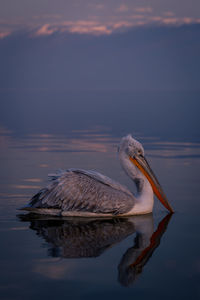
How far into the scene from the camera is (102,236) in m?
6.45

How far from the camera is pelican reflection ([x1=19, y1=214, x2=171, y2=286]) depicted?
554 cm

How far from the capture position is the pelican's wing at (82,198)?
7.34 metres

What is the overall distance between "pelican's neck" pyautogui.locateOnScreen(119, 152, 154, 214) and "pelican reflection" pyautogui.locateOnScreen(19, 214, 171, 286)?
0.39ft

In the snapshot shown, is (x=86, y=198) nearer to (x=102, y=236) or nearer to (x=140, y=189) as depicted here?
(x=140, y=189)

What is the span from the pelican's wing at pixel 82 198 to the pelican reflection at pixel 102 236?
0.15m

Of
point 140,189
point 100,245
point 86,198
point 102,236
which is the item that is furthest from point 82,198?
point 100,245

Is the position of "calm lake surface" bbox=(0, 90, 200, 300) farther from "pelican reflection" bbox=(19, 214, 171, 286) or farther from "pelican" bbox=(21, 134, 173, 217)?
"pelican" bbox=(21, 134, 173, 217)

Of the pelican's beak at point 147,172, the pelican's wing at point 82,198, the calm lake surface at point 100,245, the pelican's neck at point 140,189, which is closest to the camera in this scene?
the calm lake surface at point 100,245

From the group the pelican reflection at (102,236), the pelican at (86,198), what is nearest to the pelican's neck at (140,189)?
the pelican at (86,198)

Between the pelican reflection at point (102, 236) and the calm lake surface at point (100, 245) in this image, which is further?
the pelican reflection at point (102, 236)

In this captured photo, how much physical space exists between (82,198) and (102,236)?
1.02 metres

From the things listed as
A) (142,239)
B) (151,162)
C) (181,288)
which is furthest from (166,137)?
(181,288)

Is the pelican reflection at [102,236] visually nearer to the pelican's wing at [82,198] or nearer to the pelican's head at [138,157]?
the pelican's wing at [82,198]

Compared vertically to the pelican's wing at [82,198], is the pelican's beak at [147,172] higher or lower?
higher
